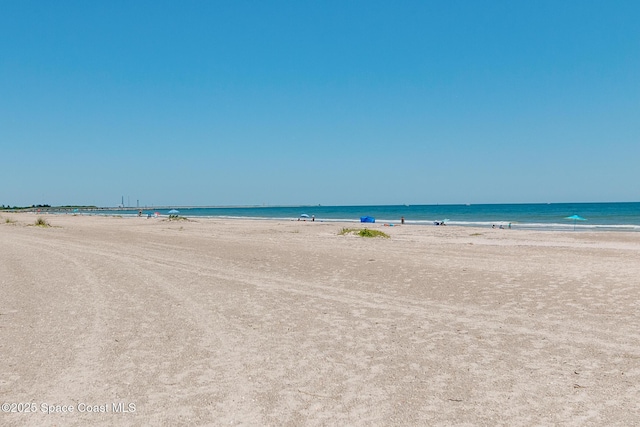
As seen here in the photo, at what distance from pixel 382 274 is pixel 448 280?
5.98 feet

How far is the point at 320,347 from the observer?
655cm

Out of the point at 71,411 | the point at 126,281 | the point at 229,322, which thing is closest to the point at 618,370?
the point at 229,322

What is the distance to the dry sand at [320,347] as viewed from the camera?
4609mm

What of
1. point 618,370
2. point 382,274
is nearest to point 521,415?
point 618,370

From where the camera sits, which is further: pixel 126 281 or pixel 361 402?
pixel 126 281

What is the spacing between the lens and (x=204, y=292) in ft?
34.1

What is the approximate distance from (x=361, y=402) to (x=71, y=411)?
2801 millimetres

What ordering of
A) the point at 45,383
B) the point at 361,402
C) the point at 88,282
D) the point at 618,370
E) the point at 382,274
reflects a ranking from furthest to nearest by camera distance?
the point at 382,274
the point at 88,282
the point at 618,370
the point at 45,383
the point at 361,402

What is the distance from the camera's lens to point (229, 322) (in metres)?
7.83

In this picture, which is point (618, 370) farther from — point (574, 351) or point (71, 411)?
point (71, 411)

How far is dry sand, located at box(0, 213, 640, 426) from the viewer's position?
4609mm

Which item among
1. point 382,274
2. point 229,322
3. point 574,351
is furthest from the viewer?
point 382,274

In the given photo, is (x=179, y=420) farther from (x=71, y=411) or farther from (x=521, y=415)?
(x=521, y=415)

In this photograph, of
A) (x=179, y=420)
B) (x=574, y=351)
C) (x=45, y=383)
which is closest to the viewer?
(x=179, y=420)
